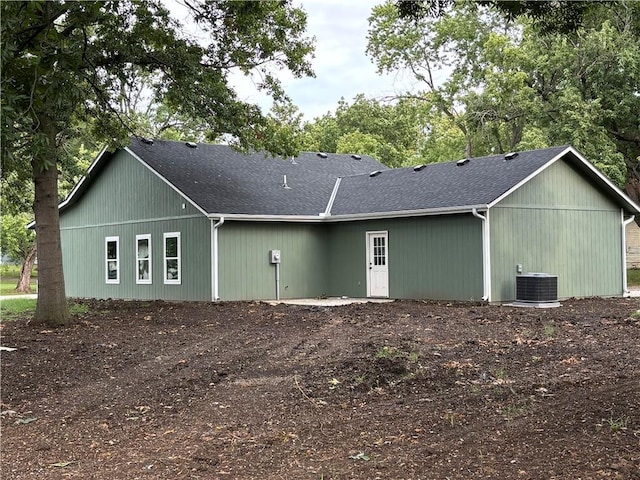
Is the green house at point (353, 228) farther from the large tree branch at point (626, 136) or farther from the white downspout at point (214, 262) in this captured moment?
the large tree branch at point (626, 136)

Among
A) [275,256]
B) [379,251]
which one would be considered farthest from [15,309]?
[379,251]

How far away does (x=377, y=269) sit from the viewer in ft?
61.5

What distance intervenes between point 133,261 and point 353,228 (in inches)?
251

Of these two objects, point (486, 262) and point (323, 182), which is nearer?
point (486, 262)

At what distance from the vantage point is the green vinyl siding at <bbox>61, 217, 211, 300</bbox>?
59.8 ft

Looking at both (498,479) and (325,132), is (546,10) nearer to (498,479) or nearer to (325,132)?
(498,479)

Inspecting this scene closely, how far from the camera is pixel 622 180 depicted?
2520cm

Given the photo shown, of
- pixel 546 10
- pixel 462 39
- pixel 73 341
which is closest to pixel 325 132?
pixel 462 39

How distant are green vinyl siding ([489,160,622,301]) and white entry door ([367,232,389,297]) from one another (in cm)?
304

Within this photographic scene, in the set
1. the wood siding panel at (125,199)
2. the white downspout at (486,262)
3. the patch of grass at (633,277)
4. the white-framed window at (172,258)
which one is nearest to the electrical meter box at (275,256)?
the wood siding panel at (125,199)

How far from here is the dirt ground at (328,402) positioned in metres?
4.91

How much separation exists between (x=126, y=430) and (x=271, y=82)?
10.9 meters

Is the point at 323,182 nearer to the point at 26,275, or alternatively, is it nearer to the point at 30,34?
the point at 30,34

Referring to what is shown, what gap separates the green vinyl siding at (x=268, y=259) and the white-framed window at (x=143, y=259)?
3124 mm
